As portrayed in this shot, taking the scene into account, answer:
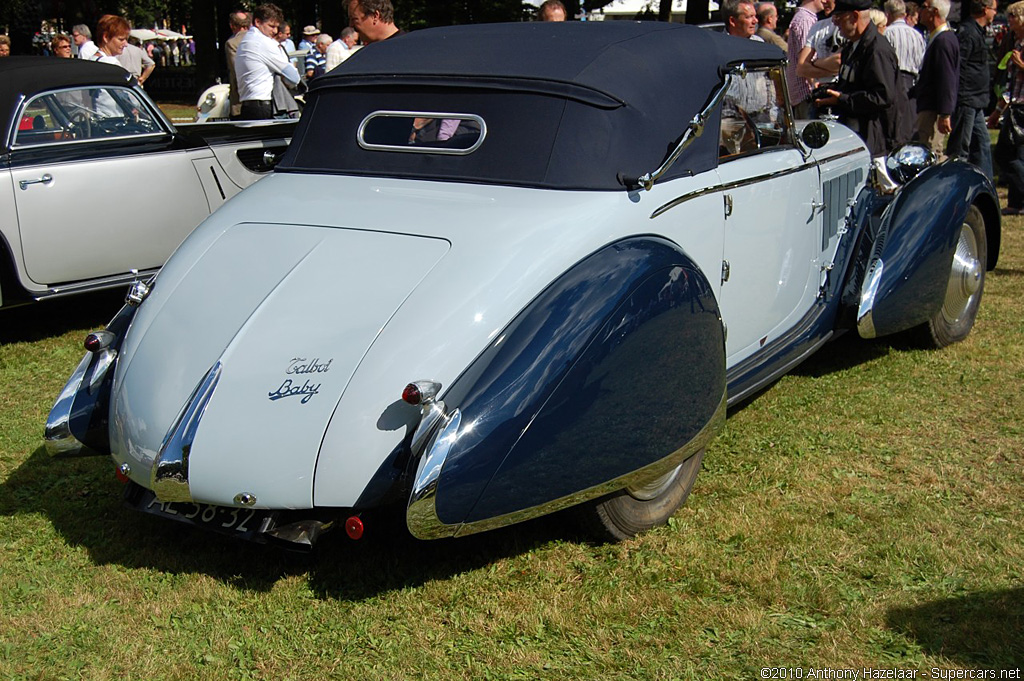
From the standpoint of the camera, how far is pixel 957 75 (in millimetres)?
8117

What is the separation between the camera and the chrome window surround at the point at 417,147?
3711mm

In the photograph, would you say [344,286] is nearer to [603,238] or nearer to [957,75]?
[603,238]

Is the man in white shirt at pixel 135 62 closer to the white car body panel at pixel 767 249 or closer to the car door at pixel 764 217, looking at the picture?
the car door at pixel 764 217

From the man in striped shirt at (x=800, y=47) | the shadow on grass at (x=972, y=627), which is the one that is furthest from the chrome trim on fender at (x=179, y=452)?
the man in striped shirt at (x=800, y=47)

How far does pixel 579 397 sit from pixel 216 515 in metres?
1.21

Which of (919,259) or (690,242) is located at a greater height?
(690,242)

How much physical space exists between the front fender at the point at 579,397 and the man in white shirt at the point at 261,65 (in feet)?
22.1

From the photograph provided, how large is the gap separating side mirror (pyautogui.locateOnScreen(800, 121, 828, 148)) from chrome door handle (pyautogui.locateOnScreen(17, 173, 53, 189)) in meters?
4.35

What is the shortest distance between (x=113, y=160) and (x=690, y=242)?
417 cm

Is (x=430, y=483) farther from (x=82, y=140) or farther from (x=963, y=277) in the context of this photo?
(x=82, y=140)

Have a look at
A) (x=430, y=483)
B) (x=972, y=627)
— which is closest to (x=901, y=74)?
(x=972, y=627)

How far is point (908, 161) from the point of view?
552 cm

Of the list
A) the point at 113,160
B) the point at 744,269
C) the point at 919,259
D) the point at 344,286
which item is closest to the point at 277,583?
the point at 344,286

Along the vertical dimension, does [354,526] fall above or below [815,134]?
below
